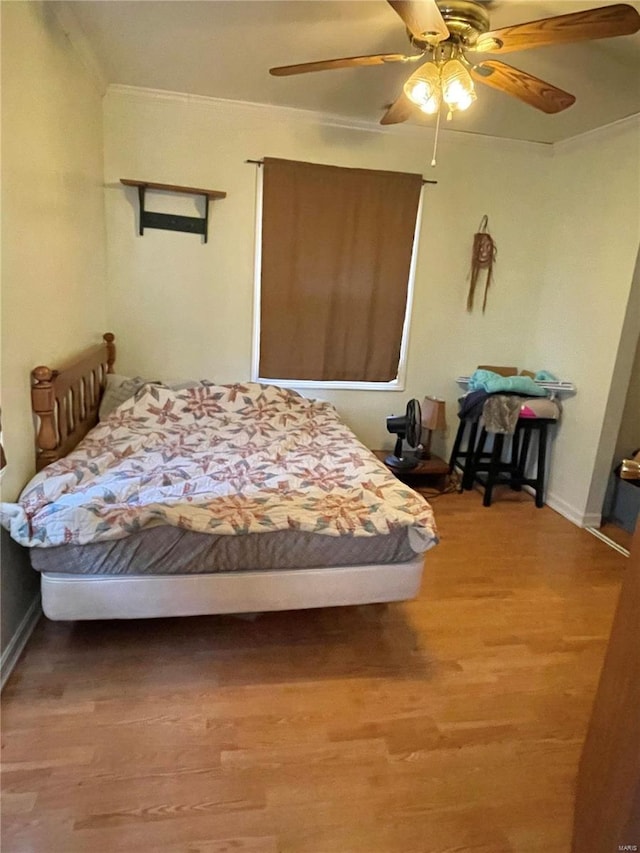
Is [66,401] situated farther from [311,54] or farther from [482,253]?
[482,253]

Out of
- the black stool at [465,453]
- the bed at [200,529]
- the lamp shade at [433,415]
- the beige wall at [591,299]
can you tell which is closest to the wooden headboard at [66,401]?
the bed at [200,529]

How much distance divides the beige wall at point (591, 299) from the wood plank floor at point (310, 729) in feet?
3.91

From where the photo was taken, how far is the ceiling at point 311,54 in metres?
2.22

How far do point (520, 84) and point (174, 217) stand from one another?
7.39ft

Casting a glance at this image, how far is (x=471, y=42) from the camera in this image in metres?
2.02

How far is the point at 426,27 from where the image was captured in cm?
168

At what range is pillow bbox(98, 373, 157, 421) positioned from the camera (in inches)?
128

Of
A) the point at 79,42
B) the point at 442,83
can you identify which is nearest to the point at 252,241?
the point at 79,42

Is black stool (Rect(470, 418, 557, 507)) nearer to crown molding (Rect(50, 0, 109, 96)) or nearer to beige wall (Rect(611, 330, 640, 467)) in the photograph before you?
beige wall (Rect(611, 330, 640, 467))

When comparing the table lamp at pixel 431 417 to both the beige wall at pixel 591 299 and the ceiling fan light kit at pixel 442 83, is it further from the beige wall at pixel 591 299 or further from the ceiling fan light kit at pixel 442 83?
the ceiling fan light kit at pixel 442 83

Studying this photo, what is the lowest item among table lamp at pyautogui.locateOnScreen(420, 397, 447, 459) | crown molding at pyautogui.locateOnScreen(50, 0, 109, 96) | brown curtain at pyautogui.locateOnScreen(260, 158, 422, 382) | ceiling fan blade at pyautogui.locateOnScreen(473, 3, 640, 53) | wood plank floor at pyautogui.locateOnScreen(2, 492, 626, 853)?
wood plank floor at pyautogui.locateOnScreen(2, 492, 626, 853)

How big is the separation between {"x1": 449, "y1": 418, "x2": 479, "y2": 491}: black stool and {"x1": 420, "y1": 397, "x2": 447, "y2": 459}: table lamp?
15 cm

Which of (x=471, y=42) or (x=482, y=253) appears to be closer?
(x=471, y=42)

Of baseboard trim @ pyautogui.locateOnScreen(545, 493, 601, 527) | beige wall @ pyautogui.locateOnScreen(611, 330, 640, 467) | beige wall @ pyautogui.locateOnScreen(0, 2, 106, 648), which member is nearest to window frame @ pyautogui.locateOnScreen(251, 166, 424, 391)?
beige wall @ pyautogui.locateOnScreen(0, 2, 106, 648)
